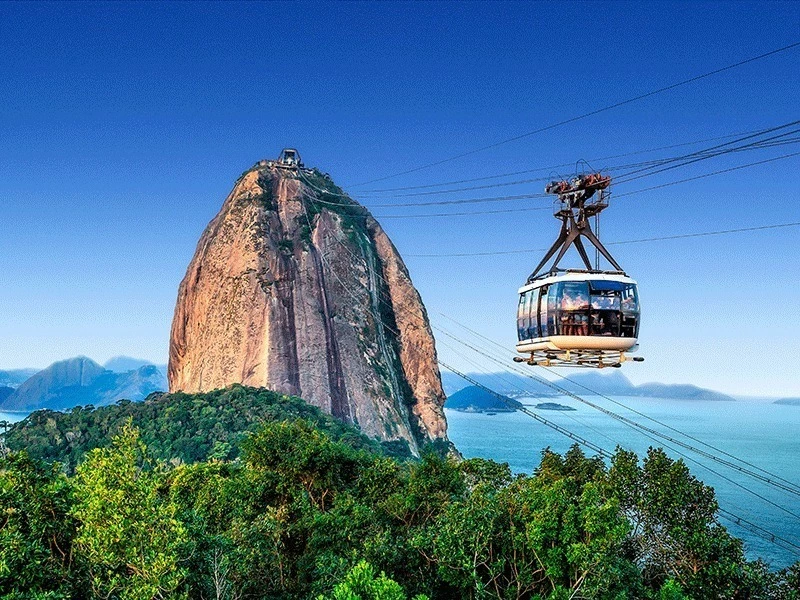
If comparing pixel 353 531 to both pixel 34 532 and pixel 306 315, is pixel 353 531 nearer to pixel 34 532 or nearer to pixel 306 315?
pixel 34 532

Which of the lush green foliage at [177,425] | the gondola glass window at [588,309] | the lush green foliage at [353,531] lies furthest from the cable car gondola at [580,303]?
the lush green foliage at [177,425]

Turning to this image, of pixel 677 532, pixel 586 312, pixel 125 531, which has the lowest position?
pixel 677 532

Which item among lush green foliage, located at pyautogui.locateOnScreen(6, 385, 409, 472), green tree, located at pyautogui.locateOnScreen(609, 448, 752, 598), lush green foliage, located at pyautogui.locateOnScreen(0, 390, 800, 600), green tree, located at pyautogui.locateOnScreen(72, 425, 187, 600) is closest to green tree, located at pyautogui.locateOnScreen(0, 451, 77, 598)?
lush green foliage, located at pyautogui.locateOnScreen(0, 390, 800, 600)

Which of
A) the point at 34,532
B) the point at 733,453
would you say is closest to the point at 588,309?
the point at 34,532

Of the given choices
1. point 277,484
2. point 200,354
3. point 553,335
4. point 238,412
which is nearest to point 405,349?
point 200,354

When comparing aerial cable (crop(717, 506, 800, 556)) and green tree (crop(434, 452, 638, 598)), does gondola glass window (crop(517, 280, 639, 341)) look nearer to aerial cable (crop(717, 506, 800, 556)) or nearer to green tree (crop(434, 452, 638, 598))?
green tree (crop(434, 452, 638, 598))

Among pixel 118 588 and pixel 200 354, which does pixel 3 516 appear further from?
pixel 200 354
